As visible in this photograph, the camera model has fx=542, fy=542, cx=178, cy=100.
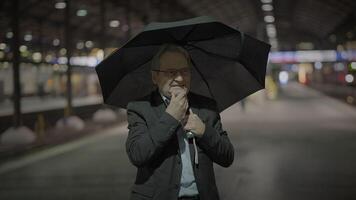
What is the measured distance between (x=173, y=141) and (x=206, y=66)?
0.62m

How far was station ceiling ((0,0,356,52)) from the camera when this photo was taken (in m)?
22.8

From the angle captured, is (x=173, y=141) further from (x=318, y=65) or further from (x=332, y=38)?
(x=318, y=65)

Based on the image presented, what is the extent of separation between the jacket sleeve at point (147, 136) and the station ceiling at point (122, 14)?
20.0 ft

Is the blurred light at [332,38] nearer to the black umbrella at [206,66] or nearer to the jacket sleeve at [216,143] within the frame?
the black umbrella at [206,66]

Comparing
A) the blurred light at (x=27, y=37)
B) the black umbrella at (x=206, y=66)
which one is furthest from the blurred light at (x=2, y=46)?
the black umbrella at (x=206, y=66)

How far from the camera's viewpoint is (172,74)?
2.41 metres

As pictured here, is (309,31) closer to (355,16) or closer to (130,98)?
(355,16)

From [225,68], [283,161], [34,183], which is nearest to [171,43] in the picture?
[225,68]

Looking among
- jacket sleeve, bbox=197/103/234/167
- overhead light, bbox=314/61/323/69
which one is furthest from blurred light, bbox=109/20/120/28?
overhead light, bbox=314/61/323/69

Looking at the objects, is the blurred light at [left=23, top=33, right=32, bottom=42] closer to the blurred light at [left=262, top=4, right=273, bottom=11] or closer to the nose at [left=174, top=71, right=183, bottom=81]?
the blurred light at [left=262, top=4, right=273, bottom=11]

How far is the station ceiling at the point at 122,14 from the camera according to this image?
74.6 feet

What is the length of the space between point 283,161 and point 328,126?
7.94 meters

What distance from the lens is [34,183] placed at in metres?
8.29

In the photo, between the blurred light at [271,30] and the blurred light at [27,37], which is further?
the blurred light at [271,30]
